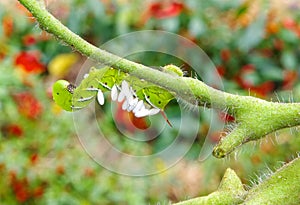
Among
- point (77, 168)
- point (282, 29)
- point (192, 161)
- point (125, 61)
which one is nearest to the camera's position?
point (125, 61)

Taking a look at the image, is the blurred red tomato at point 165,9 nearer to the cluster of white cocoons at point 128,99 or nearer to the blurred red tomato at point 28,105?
the blurred red tomato at point 28,105

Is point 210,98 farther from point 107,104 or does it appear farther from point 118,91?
point 107,104

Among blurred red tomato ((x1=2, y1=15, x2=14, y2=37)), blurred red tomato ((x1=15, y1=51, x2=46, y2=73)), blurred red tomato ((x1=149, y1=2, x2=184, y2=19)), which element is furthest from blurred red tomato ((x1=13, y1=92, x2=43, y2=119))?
blurred red tomato ((x1=149, y1=2, x2=184, y2=19))

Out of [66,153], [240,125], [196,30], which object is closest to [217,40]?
[196,30]

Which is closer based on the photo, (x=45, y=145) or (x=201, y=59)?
(x=45, y=145)

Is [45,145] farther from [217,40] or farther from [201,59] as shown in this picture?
[217,40]

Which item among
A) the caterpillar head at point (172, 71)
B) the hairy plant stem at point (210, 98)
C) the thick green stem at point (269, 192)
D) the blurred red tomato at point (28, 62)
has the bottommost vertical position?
the thick green stem at point (269, 192)

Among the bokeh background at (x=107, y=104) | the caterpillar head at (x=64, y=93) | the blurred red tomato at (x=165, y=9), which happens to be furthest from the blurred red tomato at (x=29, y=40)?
the caterpillar head at (x=64, y=93)
